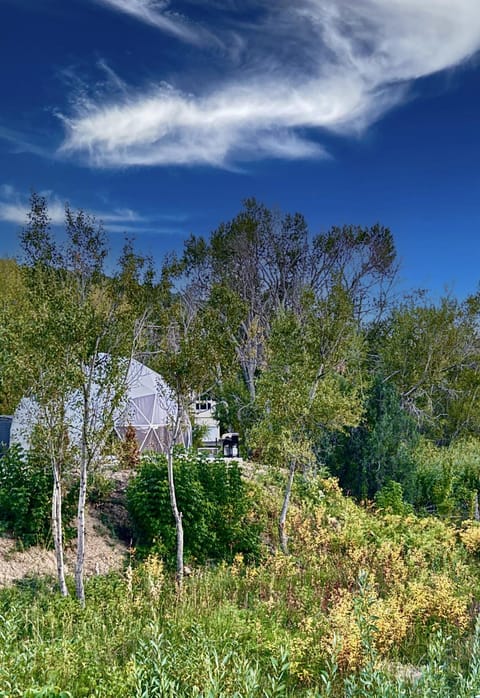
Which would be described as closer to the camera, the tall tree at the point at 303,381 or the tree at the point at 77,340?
the tree at the point at 77,340

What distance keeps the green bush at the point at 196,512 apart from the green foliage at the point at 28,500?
103 centimetres

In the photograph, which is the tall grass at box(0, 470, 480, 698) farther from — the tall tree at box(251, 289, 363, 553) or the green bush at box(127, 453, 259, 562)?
the tall tree at box(251, 289, 363, 553)

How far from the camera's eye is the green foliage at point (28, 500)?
25.8 feet

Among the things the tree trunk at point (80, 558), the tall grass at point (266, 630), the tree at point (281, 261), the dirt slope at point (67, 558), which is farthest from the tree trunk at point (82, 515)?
the tree at point (281, 261)

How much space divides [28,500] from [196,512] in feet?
7.34

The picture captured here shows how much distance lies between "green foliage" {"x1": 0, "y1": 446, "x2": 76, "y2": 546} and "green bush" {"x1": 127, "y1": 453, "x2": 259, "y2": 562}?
3.37ft

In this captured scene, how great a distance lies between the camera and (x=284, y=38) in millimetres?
12781

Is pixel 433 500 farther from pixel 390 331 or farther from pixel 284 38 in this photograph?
pixel 390 331

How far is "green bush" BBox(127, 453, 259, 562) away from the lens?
26.7ft

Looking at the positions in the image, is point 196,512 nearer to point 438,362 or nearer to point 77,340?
point 77,340

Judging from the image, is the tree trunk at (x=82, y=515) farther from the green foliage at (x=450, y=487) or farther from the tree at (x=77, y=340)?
the green foliage at (x=450, y=487)

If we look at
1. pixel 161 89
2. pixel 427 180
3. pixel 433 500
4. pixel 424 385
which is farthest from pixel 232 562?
pixel 427 180

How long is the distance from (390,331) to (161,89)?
15.9m

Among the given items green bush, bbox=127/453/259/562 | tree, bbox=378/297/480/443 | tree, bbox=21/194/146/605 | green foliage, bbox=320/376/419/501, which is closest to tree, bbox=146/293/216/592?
green bush, bbox=127/453/259/562
